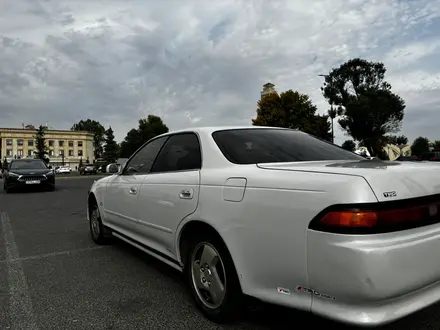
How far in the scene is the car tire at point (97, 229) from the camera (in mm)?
5438

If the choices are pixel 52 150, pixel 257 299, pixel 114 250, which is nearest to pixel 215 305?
pixel 257 299

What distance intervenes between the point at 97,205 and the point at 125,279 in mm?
1684

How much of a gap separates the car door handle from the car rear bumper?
116 centimetres

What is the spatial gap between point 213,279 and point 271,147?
3.75ft

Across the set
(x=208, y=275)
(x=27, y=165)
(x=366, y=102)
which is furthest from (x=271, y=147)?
(x=366, y=102)

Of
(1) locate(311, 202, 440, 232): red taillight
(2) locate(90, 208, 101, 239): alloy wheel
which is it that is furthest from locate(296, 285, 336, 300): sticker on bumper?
(2) locate(90, 208, 101, 239): alloy wheel

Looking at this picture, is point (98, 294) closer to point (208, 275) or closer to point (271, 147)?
point (208, 275)

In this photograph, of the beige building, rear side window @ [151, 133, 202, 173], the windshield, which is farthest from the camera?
the beige building

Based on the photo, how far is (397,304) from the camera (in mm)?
2109

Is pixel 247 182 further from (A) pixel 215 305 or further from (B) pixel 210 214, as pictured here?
(A) pixel 215 305

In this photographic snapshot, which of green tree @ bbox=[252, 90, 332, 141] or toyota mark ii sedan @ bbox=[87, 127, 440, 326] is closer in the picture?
toyota mark ii sedan @ bbox=[87, 127, 440, 326]

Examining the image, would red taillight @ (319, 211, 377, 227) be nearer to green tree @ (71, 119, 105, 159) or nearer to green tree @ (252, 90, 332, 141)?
green tree @ (252, 90, 332, 141)

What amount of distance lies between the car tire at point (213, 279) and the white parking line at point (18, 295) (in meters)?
1.19

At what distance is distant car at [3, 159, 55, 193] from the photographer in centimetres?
1559
